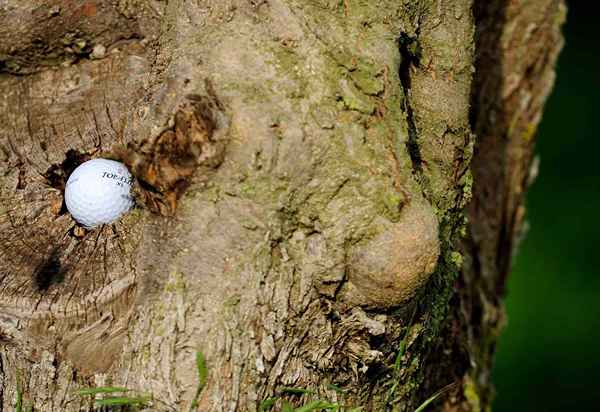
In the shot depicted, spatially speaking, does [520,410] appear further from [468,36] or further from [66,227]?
[66,227]

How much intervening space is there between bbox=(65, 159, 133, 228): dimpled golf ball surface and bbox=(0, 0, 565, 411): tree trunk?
0.13 ft

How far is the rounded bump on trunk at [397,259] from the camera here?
1638 mm

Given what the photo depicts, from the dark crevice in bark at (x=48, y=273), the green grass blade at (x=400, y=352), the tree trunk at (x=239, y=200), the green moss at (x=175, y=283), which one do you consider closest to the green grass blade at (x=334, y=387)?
the tree trunk at (x=239, y=200)

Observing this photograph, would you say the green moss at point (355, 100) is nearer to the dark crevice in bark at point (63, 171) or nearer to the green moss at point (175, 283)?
the green moss at point (175, 283)

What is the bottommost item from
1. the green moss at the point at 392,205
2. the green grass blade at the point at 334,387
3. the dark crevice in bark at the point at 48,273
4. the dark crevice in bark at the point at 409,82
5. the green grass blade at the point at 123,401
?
the green grass blade at the point at 334,387

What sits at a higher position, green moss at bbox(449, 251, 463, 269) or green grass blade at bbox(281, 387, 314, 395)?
green moss at bbox(449, 251, 463, 269)

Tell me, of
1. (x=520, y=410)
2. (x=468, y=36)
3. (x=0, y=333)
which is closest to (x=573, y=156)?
(x=520, y=410)

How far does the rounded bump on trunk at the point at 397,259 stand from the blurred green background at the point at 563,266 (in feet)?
7.83

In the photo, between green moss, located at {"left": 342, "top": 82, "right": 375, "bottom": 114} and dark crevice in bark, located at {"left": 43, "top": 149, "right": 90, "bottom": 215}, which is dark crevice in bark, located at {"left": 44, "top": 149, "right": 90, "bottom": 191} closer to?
dark crevice in bark, located at {"left": 43, "top": 149, "right": 90, "bottom": 215}

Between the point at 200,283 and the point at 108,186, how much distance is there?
0.47 metres

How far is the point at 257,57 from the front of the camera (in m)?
1.69

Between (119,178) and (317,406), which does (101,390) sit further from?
(119,178)

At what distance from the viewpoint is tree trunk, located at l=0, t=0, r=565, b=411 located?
1640 mm

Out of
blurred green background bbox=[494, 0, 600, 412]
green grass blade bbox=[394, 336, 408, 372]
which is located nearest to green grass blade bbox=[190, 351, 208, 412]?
green grass blade bbox=[394, 336, 408, 372]
